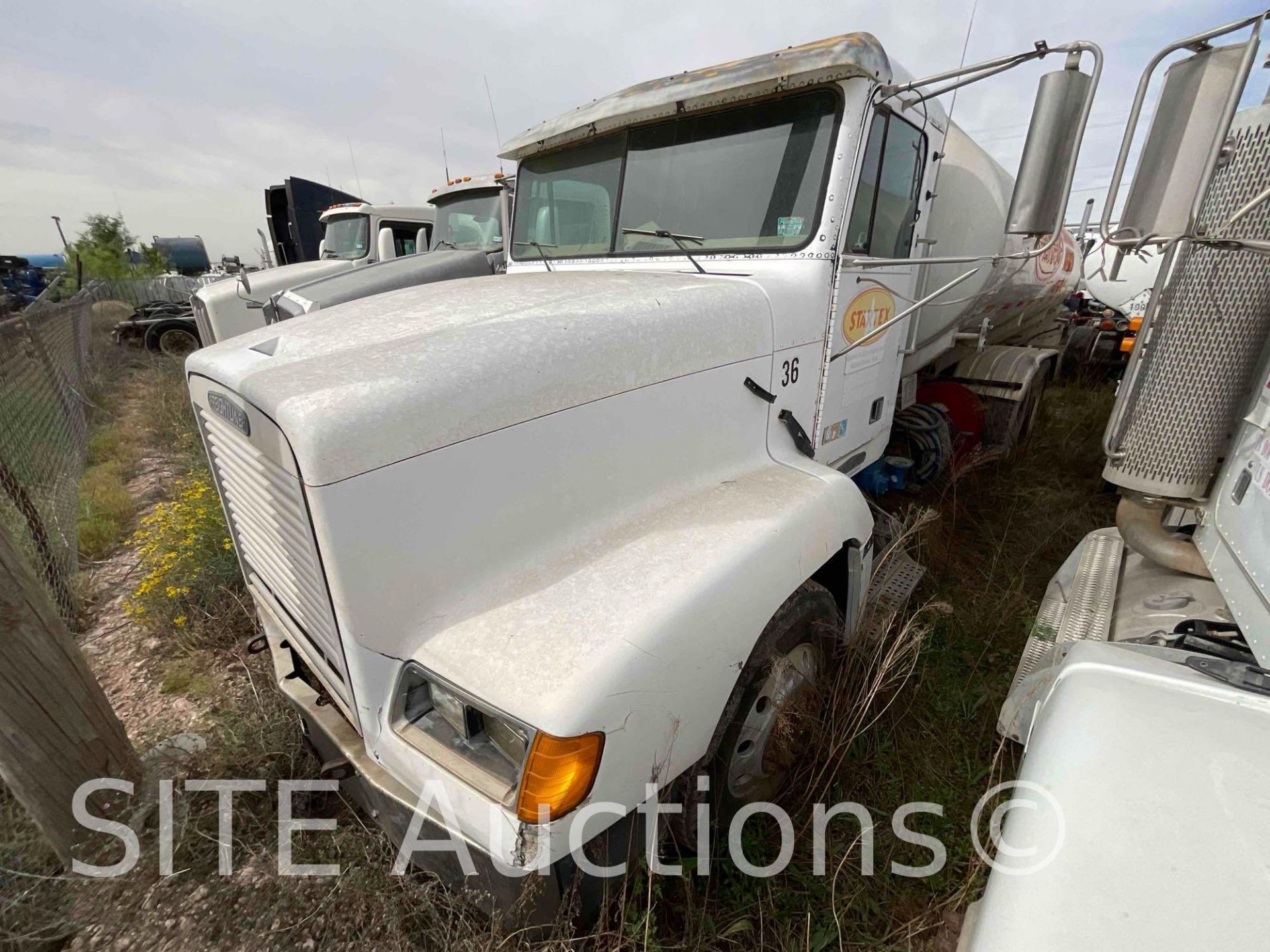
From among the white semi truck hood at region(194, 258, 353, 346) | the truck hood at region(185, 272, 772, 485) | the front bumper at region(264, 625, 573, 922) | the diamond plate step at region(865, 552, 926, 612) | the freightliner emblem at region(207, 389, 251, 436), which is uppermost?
the truck hood at region(185, 272, 772, 485)

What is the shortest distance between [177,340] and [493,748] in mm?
13606

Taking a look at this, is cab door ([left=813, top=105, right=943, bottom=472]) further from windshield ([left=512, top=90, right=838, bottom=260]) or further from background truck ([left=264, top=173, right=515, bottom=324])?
background truck ([left=264, top=173, right=515, bottom=324])

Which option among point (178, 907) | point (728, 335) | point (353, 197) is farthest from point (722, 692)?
point (353, 197)

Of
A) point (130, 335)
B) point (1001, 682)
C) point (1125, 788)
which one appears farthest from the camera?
point (130, 335)

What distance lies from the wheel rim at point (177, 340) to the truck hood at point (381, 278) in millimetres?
10082

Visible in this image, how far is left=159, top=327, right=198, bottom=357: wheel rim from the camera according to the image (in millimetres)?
11312

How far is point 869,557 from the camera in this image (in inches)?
95.2

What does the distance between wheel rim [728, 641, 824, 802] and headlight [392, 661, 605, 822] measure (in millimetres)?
747

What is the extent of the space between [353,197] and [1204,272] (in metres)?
15.3

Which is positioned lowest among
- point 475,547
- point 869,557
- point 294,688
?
point 294,688

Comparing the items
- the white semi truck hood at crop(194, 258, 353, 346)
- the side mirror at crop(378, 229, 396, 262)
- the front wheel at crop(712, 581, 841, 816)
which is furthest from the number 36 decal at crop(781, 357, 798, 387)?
the side mirror at crop(378, 229, 396, 262)

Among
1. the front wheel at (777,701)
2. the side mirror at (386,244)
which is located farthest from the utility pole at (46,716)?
the side mirror at (386,244)

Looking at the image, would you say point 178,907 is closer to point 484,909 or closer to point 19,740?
point 19,740

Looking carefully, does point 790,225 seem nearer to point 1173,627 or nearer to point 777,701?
point 777,701
